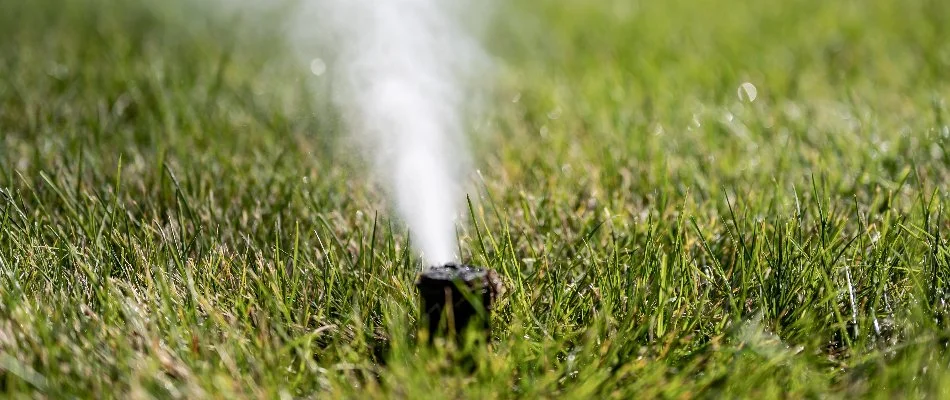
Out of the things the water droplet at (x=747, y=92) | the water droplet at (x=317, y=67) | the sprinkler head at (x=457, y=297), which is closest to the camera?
the sprinkler head at (x=457, y=297)

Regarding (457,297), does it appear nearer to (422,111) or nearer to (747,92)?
(422,111)

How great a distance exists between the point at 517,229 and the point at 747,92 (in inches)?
52.5

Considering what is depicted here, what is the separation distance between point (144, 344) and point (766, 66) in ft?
7.90

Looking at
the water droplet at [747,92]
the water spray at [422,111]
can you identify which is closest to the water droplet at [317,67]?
the water spray at [422,111]

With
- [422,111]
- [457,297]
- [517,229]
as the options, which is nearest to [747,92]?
[422,111]

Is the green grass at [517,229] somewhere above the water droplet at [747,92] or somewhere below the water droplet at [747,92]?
below

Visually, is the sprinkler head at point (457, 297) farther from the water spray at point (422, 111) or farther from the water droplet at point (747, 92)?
the water droplet at point (747, 92)

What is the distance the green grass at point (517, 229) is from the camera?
60.7 inches

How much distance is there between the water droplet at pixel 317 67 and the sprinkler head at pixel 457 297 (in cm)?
189

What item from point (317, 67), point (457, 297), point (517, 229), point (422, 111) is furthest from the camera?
point (317, 67)

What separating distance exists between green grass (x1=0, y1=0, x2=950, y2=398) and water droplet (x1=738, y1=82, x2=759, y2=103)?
35 mm

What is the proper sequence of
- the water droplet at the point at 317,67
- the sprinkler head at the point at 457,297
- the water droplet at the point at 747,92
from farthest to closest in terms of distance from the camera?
1. the water droplet at the point at 317,67
2. the water droplet at the point at 747,92
3. the sprinkler head at the point at 457,297

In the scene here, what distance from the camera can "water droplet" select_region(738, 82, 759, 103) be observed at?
3.04m

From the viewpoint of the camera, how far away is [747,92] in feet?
10.2
